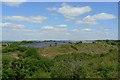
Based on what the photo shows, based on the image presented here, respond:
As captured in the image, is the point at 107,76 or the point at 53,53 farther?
the point at 53,53

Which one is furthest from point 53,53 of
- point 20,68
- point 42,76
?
point 42,76

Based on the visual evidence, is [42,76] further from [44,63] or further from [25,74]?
[44,63]

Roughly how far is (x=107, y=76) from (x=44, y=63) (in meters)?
6.01

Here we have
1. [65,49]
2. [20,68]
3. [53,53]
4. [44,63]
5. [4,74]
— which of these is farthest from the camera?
[65,49]

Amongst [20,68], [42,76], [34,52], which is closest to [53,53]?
[34,52]

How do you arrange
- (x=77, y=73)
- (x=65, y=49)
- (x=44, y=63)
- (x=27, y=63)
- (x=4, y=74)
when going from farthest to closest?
(x=65, y=49) → (x=44, y=63) → (x=27, y=63) → (x=4, y=74) → (x=77, y=73)

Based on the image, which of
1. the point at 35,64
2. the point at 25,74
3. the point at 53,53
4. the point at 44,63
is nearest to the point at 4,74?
the point at 25,74

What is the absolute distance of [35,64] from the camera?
15992 millimetres

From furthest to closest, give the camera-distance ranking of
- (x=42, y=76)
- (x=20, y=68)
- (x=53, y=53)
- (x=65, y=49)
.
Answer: (x=65, y=49) < (x=53, y=53) < (x=20, y=68) < (x=42, y=76)

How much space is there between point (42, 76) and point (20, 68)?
265 cm

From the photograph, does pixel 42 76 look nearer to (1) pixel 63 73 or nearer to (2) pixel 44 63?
(1) pixel 63 73

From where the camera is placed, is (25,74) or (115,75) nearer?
(115,75)

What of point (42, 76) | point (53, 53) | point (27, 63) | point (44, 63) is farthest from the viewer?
point (53, 53)

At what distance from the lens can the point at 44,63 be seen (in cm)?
1695
